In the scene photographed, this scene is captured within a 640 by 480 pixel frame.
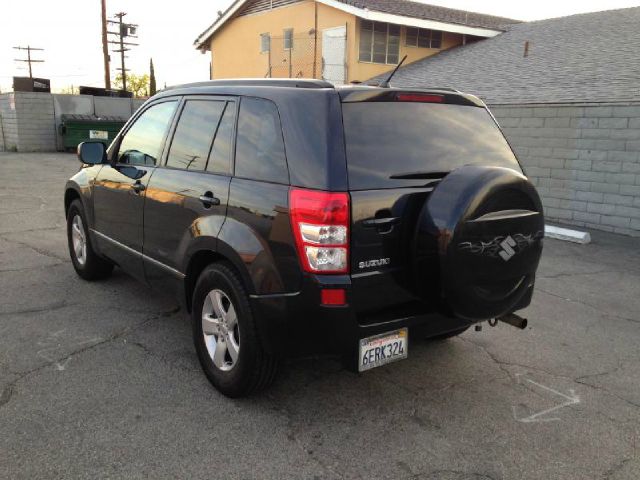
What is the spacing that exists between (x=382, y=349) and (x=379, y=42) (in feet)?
67.8

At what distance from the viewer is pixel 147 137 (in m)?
4.22

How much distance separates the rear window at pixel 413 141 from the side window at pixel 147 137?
1701 mm

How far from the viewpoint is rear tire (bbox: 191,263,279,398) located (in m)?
3.00

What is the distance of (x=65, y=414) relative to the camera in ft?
9.96

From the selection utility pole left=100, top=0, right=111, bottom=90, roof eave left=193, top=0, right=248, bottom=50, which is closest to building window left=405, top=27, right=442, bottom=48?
roof eave left=193, top=0, right=248, bottom=50

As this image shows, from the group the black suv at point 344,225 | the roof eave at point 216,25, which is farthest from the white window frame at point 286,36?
the black suv at point 344,225

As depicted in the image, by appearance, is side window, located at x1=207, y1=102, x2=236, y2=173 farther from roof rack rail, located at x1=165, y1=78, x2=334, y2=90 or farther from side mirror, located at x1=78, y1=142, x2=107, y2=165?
side mirror, located at x1=78, y1=142, x2=107, y2=165

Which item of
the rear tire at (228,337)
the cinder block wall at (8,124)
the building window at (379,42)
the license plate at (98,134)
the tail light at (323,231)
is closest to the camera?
the tail light at (323,231)

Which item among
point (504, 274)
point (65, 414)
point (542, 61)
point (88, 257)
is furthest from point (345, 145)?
point (542, 61)

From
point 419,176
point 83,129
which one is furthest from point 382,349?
point 83,129

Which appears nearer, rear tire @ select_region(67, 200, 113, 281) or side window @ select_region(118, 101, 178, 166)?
side window @ select_region(118, 101, 178, 166)

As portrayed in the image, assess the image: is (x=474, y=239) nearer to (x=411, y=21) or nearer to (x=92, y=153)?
(x=92, y=153)

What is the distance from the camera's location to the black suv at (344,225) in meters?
2.70

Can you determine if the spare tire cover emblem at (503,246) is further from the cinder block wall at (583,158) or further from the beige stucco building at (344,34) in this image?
the beige stucco building at (344,34)
